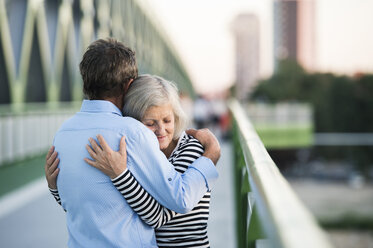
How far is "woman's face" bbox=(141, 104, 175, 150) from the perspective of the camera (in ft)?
6.91

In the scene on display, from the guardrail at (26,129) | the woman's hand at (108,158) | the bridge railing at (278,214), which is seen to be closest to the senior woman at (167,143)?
the woman's hand at (108,158)

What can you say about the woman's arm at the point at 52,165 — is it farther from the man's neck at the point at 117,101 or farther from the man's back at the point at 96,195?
the man's neck at the point at 117,101

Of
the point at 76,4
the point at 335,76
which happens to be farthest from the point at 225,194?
the point at 335,76

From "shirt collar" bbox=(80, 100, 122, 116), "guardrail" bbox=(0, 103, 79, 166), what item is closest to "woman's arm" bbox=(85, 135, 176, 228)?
"shirt collar" bbox=(80, 100, 122, 116)

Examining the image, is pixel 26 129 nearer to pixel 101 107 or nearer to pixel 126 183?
pixel 101 107

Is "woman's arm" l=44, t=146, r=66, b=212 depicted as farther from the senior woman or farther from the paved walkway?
the paved walkway

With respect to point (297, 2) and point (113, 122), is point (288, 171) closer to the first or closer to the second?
point (113, 122)

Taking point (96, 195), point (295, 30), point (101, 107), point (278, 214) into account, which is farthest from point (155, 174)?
point (295, 30)

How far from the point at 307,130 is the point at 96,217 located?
41.3 m

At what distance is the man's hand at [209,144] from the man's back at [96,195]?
0.35 meters

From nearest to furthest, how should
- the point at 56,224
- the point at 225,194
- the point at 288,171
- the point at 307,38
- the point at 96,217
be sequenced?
the point at 96,217
the point at 56,224
the point at 225,194
the point at 288,171
the point at 307,38

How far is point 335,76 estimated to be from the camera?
329 feet

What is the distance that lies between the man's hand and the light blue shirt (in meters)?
0.11

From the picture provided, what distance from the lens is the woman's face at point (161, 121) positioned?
2.11 metres
